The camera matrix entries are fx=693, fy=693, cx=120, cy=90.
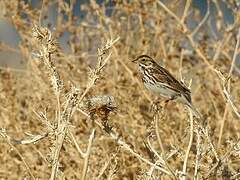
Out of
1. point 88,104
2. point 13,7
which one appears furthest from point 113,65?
point 88,104

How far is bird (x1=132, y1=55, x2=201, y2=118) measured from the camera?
3.41 meters

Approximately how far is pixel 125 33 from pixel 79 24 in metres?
0.39

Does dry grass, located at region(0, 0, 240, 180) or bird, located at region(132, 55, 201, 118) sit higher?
bird, located at region(132, 55, 201, 118)

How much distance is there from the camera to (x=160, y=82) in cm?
358

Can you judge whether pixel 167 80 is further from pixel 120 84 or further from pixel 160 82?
pixel 120 84

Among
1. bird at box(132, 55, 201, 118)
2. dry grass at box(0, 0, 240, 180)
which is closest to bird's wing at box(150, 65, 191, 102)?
bird at box(132, 55, 201, 118)

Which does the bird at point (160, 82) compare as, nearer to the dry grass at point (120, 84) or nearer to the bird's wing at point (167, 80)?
the bird's wing at point (167, 80)

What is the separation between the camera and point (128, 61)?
4867mm

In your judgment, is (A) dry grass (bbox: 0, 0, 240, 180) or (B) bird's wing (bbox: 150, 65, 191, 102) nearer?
(B) bird's wing (bbox: 150, 65, 191, 102)

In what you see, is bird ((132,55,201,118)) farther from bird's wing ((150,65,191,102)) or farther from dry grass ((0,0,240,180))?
dry grass ((0,0,240,180))

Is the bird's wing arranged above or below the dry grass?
above

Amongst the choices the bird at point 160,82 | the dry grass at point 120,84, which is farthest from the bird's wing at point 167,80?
the dry grass at point 120,84

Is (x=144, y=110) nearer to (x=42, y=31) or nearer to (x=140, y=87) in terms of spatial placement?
(x=140, y=87)

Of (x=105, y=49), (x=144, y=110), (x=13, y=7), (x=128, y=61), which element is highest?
(x=105, y=49)
